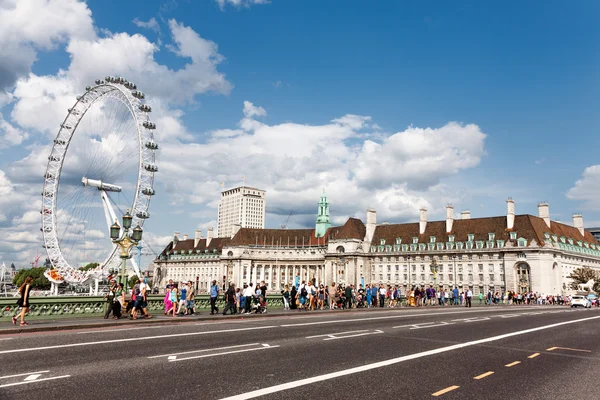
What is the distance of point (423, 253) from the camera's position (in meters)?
116

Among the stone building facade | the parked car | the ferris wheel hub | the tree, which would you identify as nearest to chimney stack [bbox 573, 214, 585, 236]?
the stone building facade

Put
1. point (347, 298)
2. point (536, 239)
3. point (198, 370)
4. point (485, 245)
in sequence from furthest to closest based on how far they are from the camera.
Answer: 1. point (485, 245)
2. point (536, 239)
3. point (347, 298)
4. point (198, 370)

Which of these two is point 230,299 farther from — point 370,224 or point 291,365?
point 370,224

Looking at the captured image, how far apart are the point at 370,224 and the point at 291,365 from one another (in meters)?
123

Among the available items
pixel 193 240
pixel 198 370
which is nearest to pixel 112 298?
pixel 198 370

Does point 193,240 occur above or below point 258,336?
above

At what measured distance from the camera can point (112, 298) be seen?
971 inches

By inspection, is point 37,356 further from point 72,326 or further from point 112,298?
point 112,298

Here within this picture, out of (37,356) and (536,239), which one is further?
(536,239)

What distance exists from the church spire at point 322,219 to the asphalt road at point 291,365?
5211 inches

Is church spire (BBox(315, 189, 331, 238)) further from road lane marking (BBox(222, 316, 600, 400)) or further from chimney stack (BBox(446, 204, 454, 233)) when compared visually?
road lane marking (BBox(222, 316, 600, 400))

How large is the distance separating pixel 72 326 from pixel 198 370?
39.5ft

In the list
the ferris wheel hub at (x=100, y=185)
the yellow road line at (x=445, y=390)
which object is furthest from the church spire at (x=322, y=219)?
the yellow road line at (x=445, y=390)

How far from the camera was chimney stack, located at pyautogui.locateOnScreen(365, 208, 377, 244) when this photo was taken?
13150 centimetres
